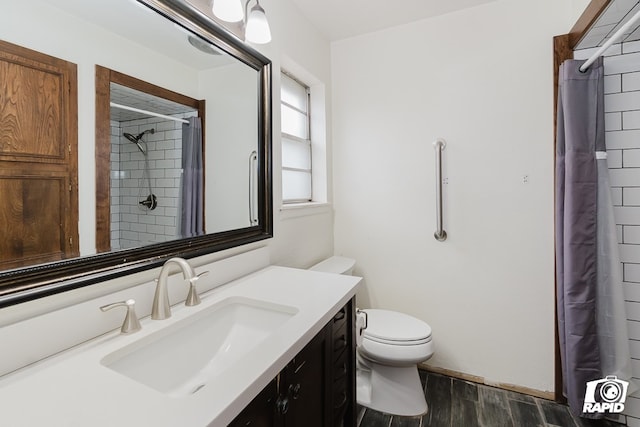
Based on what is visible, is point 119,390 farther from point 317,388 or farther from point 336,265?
point 336,265

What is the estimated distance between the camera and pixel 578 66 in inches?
63.2

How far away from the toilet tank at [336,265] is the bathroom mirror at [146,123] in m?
0.59

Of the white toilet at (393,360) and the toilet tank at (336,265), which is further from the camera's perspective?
the toilet tank at (336,265)

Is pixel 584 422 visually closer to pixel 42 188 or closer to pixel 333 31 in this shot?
pixel 42 188

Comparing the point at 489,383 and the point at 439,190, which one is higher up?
the point at 439,190

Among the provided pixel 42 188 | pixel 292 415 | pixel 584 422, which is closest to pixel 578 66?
pixel 584 422

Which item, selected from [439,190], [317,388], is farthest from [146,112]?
[439,190]

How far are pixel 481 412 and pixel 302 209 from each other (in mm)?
1528

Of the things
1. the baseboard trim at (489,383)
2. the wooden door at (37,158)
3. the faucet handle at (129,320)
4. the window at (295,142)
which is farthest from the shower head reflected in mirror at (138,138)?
the baseboard trim at (489,383)

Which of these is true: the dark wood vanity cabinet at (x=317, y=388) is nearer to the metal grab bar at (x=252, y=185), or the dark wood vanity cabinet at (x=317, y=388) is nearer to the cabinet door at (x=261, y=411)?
the cabinet door at (x=261, y=411)

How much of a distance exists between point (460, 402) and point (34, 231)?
2128 mm

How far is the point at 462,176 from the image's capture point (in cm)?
200

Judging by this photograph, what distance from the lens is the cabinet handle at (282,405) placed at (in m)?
0.82

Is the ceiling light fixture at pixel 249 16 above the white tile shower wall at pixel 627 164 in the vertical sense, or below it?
above
